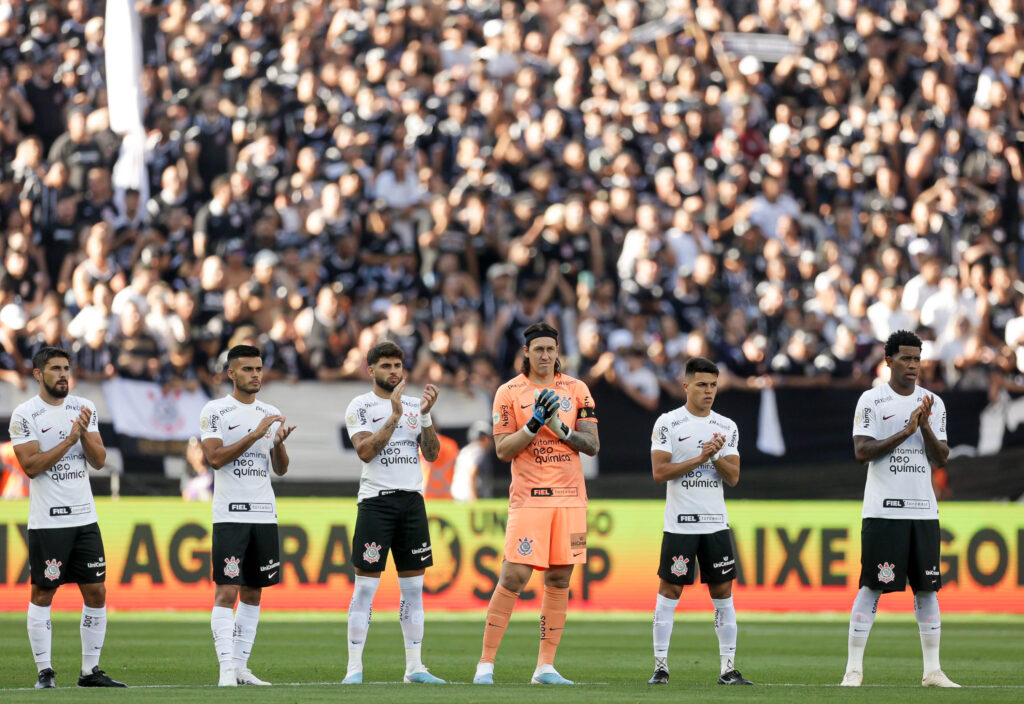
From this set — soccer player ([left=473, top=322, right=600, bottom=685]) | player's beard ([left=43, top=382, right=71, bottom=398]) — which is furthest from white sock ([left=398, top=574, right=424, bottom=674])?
player's beard ([left=43, top=382, right=71, bottom=398])

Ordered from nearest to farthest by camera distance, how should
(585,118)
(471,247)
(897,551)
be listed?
(897,551)
(471,247)
(585,118)

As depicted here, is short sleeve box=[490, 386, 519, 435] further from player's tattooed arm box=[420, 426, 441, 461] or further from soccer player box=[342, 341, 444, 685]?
player's tattooed arm box=[420, 426, 441, 461]

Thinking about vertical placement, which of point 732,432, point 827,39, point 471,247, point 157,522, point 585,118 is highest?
point 827,39

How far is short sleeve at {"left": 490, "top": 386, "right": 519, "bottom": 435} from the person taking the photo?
12.3m

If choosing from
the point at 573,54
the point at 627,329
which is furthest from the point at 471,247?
the point at 573,54

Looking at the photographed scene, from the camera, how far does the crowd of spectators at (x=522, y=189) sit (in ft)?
70.4

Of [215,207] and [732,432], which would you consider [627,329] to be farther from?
[732,432]

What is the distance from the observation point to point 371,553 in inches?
504

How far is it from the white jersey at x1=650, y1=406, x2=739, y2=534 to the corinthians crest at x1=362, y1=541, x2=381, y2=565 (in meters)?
2.29

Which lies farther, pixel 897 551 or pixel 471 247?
pixel 471 247

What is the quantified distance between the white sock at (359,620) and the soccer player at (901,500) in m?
3.75

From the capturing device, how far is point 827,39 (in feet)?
92.0

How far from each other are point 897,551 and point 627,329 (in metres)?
9.68

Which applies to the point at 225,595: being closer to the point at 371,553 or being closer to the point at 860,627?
the point at 371,553
